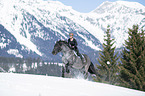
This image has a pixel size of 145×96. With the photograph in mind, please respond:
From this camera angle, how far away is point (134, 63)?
2316 cm

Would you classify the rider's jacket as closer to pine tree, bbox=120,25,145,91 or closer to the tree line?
the tree line

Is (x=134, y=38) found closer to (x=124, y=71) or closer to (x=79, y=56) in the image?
(x=124, y=71)

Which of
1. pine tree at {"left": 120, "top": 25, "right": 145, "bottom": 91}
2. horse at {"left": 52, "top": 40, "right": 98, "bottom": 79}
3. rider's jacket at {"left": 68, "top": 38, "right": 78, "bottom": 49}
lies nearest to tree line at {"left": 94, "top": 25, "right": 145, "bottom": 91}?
pine tree at {"left": 120, "top": 25, "right": 145, "bottom": 91}

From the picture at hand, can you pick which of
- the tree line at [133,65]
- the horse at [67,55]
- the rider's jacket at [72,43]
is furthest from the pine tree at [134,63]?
the rider's jacket at [72,43]

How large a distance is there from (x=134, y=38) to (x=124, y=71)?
4834 mm

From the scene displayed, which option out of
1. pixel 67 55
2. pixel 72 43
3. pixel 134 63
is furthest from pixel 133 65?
pixel 67 55

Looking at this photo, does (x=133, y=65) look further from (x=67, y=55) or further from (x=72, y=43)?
(x=67, y=55)

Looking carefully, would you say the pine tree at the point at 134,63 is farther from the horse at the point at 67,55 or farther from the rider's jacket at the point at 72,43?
the rider's jacket at the point at 72,43

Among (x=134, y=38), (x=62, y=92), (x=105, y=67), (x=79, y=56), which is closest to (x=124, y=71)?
(x=134, y=38)

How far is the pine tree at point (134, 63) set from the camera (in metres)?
21.8

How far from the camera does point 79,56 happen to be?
14398 millimetres

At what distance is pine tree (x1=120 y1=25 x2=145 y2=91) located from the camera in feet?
71.6

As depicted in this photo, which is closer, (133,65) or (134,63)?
(133,65)

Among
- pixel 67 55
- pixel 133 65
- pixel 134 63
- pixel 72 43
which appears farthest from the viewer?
pixel 134 63
